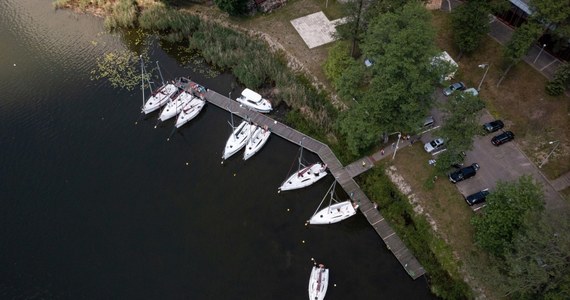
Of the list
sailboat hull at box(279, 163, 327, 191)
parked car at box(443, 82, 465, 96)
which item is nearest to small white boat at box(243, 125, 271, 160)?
sailboat hull at box(279, 163, 327, 191)

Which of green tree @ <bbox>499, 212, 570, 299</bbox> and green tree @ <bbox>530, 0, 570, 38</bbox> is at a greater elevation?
green tree @ <bbox>530, 0, 570, 38</bbox>

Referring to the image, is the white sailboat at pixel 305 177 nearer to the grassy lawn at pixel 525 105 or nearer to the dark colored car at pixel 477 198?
the dark colored car at pixel 477 198

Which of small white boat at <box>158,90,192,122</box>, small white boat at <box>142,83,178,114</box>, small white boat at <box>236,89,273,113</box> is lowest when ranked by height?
small white boat at <box>236,89,273,113</box>

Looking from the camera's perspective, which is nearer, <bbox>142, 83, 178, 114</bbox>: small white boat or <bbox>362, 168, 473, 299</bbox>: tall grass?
<bbox>362, 168, 473, 299</bbox>: tall grass

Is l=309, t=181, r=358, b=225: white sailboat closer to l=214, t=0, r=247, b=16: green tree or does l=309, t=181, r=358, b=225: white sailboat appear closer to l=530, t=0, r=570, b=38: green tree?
l=530, t=0, r=570, b=38: green tree

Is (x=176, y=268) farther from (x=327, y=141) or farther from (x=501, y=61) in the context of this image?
(x=501, y=61)

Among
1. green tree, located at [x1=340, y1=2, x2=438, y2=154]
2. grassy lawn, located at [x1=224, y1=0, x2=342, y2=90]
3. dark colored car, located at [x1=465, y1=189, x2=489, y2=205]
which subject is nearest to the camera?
green tree, located at [x1=340, y1=2, x2=438, y2=154]
